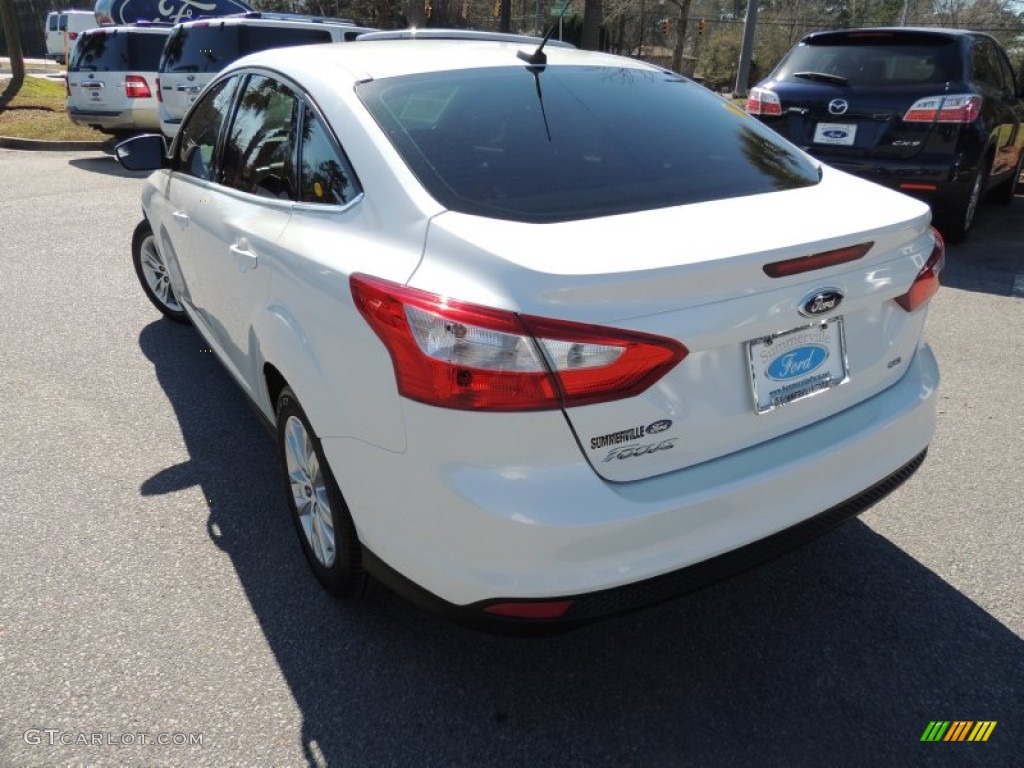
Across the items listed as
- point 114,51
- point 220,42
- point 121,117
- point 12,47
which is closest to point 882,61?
point 220,42

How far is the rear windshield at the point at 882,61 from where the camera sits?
6.60 m

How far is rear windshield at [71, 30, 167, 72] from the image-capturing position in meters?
12.8

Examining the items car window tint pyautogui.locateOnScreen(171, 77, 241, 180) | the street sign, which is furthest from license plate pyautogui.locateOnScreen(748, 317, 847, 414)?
car window tint pyautogui.locateOnScreen(171, 77, 241, 180)

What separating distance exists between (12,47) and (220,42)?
35.8 feet

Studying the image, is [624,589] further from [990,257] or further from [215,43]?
[215,43]

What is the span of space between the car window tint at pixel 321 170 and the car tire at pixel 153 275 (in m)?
2.89

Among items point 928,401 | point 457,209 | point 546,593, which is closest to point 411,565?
point 546,593

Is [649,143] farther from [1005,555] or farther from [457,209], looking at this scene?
[1005,555]

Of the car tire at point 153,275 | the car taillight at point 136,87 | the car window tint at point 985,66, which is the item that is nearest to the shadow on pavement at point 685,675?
the car tire at point 153,275

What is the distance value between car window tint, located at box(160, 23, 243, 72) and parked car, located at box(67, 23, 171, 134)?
200 cm

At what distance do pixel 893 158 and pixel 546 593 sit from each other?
A: 19.1 feet

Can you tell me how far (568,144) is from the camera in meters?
2.56

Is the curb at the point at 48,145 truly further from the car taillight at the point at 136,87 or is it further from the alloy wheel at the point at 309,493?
the alloy wheel at the point at 309,493

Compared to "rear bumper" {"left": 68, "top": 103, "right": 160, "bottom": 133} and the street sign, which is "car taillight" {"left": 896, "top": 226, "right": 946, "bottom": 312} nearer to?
the street sign
